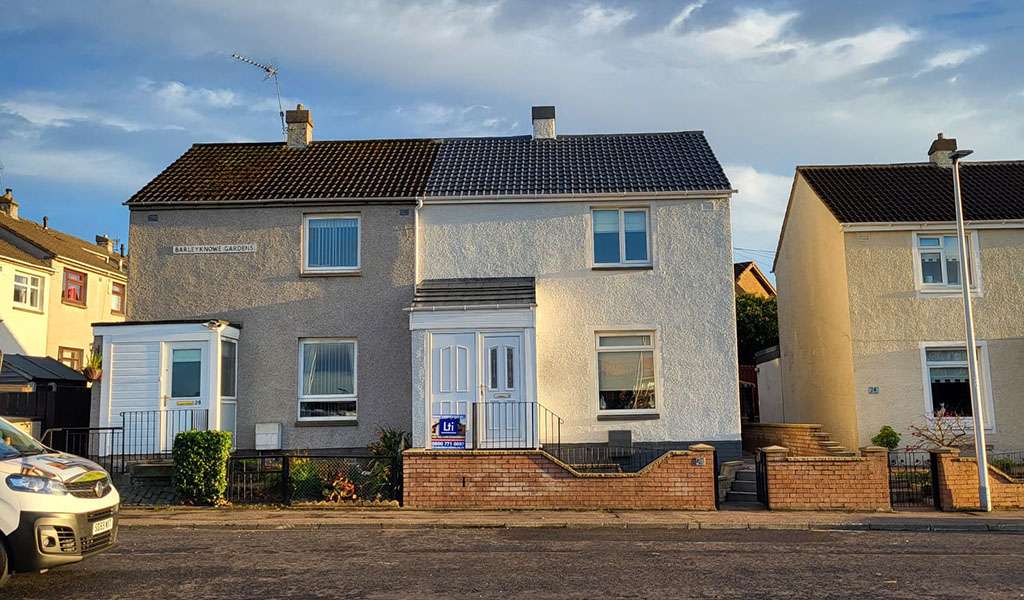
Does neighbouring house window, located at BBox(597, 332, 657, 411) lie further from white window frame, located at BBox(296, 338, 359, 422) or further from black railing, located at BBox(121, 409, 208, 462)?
black railing, located at BBox(121, 409, 208, 462)

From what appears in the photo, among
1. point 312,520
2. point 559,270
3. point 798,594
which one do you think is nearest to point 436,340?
point 559,270

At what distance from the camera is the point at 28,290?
29609mm

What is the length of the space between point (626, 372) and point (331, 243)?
22.0 ft

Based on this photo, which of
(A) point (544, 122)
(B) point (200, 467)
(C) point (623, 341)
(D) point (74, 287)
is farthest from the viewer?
(D) point (74, 287)

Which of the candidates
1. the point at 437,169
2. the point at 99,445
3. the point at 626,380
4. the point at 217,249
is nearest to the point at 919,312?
the point at 626,380

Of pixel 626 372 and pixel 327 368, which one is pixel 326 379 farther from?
pixel 626 372

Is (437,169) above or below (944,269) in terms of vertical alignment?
above

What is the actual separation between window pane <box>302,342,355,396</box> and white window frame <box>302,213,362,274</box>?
4.98ft

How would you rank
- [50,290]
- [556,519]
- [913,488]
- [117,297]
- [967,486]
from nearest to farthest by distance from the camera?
1. [556,519]
2. [967,486]
3. [913,488]
4. [50,290]
5. [117,297]

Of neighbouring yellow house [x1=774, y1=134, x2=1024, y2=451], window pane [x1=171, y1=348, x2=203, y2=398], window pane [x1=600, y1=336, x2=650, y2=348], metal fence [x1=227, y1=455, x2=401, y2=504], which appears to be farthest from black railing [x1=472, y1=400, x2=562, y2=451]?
neighbouring yellow house [x1=774, y1=134, x2=1024, y2=451]

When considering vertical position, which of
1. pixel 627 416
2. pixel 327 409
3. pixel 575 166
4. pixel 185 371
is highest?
pixel 575 166

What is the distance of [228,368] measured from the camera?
17.6 metres

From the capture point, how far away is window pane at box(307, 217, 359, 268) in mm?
18297

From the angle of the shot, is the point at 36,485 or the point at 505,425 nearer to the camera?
the point at 36,485
